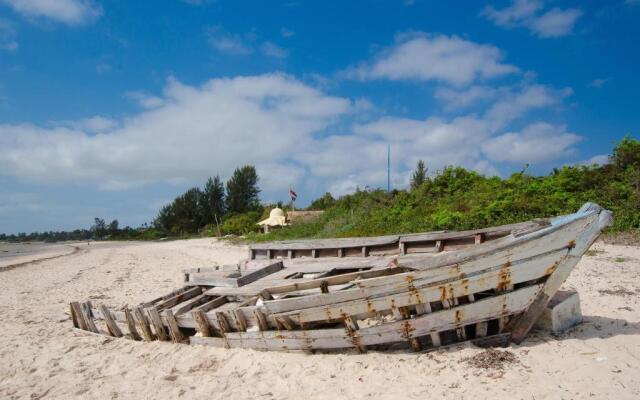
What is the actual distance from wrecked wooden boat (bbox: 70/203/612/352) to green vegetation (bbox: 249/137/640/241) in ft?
31.9

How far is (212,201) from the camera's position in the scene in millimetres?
59062

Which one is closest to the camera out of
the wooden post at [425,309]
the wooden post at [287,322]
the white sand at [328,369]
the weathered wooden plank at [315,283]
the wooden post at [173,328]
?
the white sand at [328,369]

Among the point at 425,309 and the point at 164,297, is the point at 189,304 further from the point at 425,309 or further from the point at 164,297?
the point at 425,309

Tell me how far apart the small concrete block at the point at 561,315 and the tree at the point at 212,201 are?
5561 centimetres

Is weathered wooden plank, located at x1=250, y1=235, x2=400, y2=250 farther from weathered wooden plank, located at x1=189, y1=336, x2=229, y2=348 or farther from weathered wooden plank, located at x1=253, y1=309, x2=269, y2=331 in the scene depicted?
weathered wooden plank, located at x1=189, y1=336, x2=229, y2=348

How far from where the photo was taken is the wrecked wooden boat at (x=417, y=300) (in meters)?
4.16

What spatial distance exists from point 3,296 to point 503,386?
555 inches

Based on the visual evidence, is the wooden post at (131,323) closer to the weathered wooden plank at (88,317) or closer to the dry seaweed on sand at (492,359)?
the weathered wooden plank at (88,317)

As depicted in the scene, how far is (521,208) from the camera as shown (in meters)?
15.0

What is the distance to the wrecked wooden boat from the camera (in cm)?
416

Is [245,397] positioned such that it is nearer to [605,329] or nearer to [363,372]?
[363,372]

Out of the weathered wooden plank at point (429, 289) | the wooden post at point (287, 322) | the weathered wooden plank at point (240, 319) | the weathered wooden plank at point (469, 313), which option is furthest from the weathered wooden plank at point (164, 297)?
the weathered wooden plank at point (469, 313)

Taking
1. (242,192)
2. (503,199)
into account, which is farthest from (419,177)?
(242,192)

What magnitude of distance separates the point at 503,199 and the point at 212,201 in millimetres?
49333
